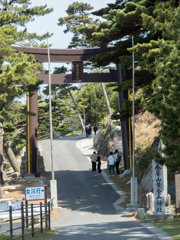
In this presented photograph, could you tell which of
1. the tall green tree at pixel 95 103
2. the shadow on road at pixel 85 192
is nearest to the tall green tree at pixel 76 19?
the tall green tree at pixel 95 103

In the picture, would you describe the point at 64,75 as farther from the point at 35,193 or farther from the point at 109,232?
the point at 109,232

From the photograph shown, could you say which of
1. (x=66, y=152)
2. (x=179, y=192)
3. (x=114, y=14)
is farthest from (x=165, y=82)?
(x=66, y=152)

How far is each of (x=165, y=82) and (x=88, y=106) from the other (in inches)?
1726

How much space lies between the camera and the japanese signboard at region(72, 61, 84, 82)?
24281 mm

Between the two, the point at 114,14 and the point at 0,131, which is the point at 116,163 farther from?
the point at 114,14

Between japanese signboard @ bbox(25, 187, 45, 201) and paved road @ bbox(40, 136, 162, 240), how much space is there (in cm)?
136

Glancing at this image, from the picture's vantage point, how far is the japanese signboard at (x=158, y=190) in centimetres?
1350

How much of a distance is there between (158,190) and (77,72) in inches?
509

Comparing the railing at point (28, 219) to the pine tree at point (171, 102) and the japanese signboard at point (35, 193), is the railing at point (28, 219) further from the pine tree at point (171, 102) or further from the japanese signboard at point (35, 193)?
the pine tree at point (171, 102)

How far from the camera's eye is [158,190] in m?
13.8

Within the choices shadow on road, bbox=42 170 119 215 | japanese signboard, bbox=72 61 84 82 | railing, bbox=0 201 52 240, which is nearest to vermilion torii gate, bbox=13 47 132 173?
japanese signboard, bbox=72 61 84 82

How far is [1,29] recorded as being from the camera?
1869 centimetres

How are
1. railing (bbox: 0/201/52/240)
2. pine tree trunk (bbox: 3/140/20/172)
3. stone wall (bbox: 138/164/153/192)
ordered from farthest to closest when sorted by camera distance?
pine tree trunk (bbox: 3/140/20/172) < stone wall (bbox: 138/164/153/192) < railing (bbox: 0/201/52/240)

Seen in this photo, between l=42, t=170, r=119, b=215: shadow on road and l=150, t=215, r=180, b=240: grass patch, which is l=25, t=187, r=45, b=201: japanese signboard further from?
l=150, t=215, r=180, b=240: grass patch
